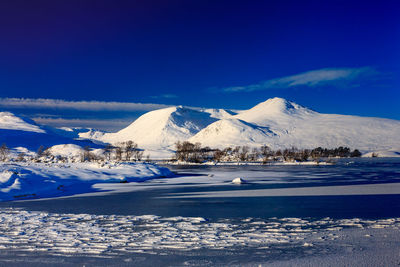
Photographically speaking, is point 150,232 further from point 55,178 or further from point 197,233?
point 55,178

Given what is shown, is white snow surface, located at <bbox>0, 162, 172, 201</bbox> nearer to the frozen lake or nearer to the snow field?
the frozen lake

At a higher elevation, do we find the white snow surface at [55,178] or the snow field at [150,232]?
the white snow surface at [55,178]

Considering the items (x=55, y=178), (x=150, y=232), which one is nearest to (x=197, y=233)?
(x=150, y=232)

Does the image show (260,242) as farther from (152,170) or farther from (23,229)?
(152,170)

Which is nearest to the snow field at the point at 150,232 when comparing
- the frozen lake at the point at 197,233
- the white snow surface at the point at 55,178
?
the frozen lake at the point at 197,233

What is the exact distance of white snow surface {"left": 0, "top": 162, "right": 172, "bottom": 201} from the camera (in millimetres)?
24250

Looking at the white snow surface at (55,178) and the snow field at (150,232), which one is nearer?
the snow field at (150,232)

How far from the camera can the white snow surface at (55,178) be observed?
24250mm

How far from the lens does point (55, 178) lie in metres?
31.4

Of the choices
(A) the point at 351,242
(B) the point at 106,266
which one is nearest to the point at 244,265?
(B) the point at 106,266

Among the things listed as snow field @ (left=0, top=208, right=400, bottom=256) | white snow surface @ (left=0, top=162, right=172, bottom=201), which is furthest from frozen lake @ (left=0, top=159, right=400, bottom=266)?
white snow surface @ (left=0, top=162, right=172, bottom=201)

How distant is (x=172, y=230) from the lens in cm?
1288

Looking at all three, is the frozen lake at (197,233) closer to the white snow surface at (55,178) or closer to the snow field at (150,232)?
the snow field at (150,232)

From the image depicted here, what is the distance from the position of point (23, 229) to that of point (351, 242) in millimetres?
10777
